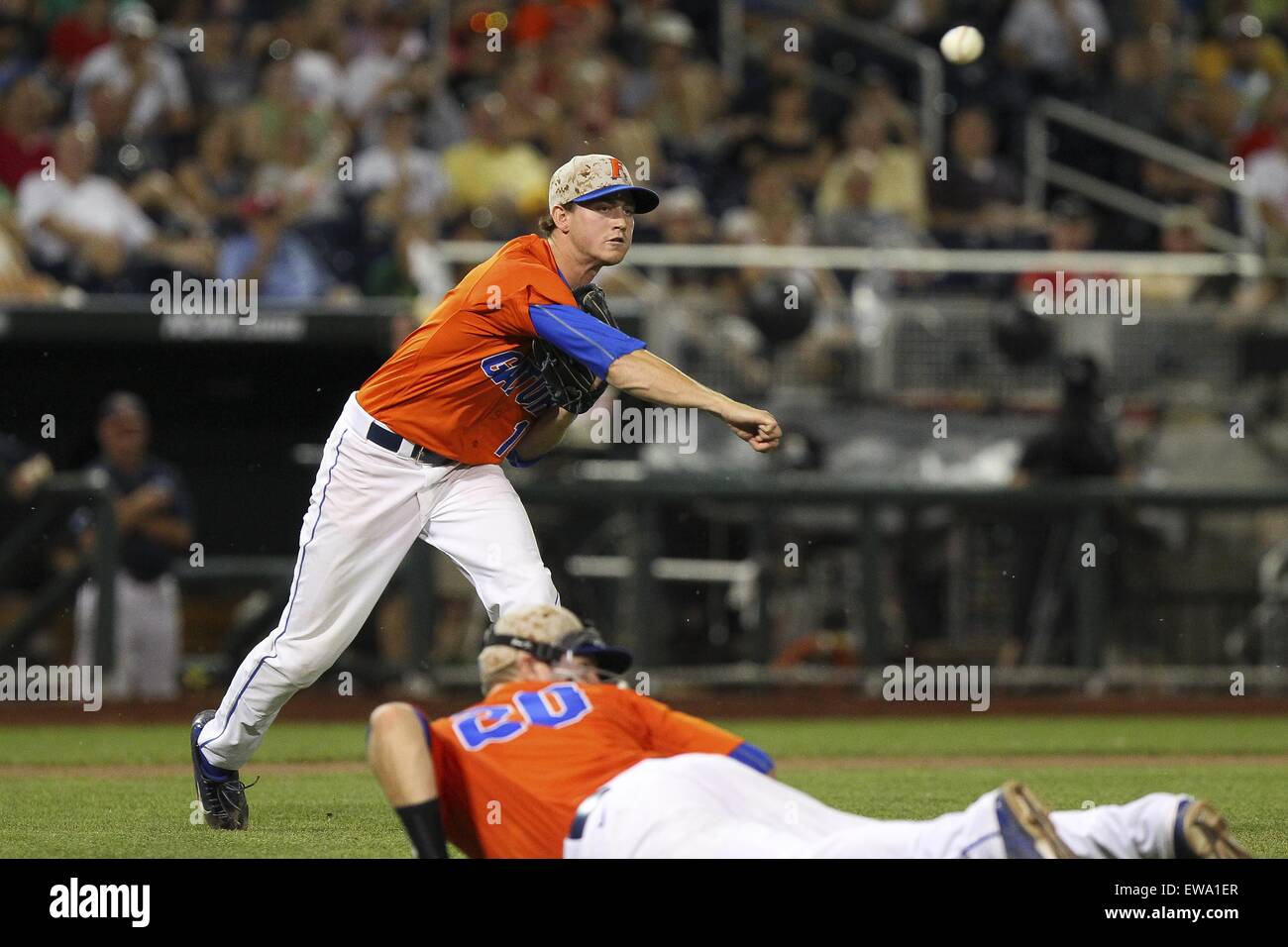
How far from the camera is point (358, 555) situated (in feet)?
20.5

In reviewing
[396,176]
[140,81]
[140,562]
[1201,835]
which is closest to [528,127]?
[396,176]

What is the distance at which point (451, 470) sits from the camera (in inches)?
253

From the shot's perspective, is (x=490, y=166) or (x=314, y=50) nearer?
(x=490, y=166)

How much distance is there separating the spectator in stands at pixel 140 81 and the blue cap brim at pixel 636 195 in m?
8.52

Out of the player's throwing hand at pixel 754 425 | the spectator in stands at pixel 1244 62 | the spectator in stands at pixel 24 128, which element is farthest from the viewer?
the spectator in stands at pixel 1244 62

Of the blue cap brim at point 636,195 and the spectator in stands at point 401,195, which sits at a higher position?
the spectator in stands at point 401,195

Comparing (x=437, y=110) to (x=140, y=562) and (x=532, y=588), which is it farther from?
(x=532, y=588)

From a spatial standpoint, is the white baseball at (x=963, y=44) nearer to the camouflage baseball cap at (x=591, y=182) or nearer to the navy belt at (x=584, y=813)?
the camouflage baseball cap at (x=591, y=182)

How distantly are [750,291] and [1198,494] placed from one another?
11.0ft

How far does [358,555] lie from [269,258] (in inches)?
278

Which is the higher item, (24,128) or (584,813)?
(24,128)

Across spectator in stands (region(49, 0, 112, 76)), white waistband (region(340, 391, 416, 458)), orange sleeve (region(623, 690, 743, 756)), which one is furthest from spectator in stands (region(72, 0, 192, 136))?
orange sleeve (region(623, 690, 743, 756))

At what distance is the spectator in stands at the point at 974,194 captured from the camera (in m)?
15.0

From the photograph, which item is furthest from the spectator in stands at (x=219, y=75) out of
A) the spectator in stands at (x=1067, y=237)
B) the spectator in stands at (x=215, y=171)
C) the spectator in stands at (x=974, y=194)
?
the spectator in stands at (x=1067, y=237)
